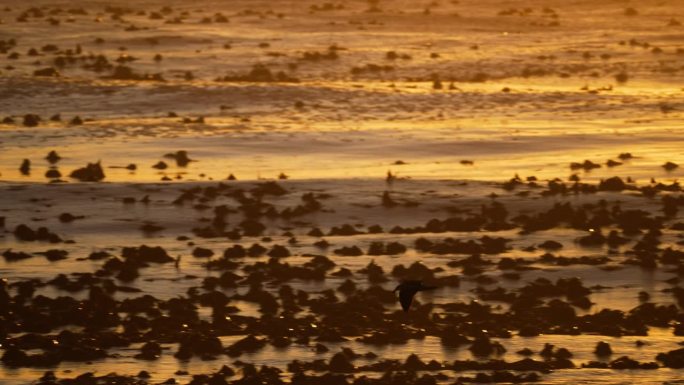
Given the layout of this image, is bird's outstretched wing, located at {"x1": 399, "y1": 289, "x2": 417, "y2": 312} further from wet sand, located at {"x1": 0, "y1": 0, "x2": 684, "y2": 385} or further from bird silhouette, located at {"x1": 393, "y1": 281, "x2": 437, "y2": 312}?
wet sand, located at {"x1": 0, "y1": 0, "x2": 684, "y2": 385}

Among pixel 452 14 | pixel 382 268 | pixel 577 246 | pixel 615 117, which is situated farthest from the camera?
pixel 452 14

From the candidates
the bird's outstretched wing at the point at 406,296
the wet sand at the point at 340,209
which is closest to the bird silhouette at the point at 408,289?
the bird's outstretched wing at the point at 406,296

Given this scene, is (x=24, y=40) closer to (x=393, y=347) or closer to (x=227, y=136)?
(x=227, y=136)

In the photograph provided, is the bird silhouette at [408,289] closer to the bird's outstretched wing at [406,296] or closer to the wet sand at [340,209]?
the bird's outstretched wing at [406,296]

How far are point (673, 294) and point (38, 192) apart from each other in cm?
1184

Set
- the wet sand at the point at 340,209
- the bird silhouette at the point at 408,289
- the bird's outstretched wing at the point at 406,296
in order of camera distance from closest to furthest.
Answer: the bird silhouette at the point at 408,289, the bird's outstretched wing at the point at 406,296, the wet sand at the point at 340,209

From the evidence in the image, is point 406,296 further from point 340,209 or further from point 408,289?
point 340,209

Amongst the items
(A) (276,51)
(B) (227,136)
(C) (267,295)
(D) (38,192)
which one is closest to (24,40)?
(A) (276,51)

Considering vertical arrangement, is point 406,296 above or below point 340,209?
below

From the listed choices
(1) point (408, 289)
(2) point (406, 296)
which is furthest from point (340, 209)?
(1) point (408, 289)

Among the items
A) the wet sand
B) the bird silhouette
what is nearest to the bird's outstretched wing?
the bird silhouette

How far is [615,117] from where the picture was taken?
132 ft

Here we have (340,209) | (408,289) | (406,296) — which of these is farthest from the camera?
(340,209)

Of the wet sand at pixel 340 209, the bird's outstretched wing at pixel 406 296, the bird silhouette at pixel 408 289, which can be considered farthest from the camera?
the wet sand at pixel 340 209
